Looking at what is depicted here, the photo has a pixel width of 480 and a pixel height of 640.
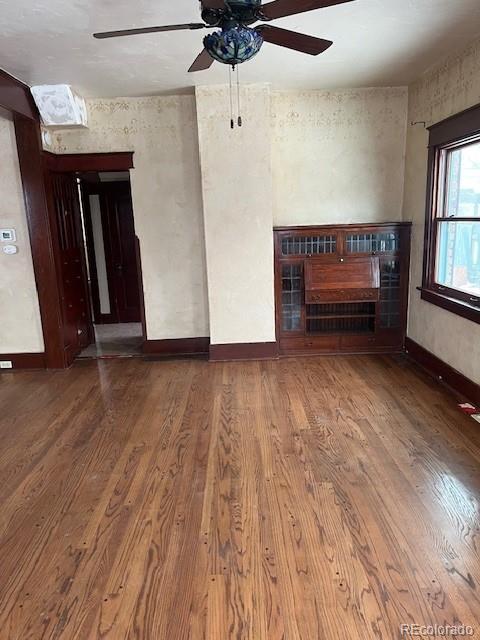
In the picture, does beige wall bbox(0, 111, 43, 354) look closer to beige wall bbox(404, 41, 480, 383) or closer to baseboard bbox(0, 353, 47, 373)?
baseboard bbox(0, 353, 47, 373)

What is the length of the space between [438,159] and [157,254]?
2.96 meters

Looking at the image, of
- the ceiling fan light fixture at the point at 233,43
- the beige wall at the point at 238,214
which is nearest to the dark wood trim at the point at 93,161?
the beige wall at the point at 238,214

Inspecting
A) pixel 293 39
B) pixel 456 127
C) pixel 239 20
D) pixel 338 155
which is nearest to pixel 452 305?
pixel 456 127

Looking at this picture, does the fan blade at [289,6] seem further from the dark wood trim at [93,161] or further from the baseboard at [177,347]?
the baseboard at [177,347]

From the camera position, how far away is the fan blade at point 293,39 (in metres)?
2.17

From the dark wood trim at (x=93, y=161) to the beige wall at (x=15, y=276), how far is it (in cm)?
47

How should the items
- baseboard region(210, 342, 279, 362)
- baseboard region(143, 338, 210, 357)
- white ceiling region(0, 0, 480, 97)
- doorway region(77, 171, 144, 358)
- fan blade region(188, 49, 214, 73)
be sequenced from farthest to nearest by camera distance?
doorway region(77, 171, 144, 358)
baseboard region(143, 338, 210, 357)
baseboard region(210, 342, 279, 362)
white ceiling region(0, 0, 480, 97)
fan blade region(188, 49, 214, 73)

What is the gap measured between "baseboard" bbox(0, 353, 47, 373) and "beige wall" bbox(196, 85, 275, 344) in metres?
1.86

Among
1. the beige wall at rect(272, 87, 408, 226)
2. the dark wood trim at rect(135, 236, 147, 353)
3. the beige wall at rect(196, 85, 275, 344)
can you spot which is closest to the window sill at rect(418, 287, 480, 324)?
the beige wall at rect(272, 87, 408, 226)

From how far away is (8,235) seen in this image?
14.6 ft

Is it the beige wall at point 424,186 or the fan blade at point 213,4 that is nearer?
the fan blade at point 213,4

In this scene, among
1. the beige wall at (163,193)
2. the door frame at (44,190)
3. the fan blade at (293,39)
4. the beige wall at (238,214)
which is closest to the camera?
the fan blade at (293,39)

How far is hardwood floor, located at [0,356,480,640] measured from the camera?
1716 mm

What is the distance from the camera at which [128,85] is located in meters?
4.12
